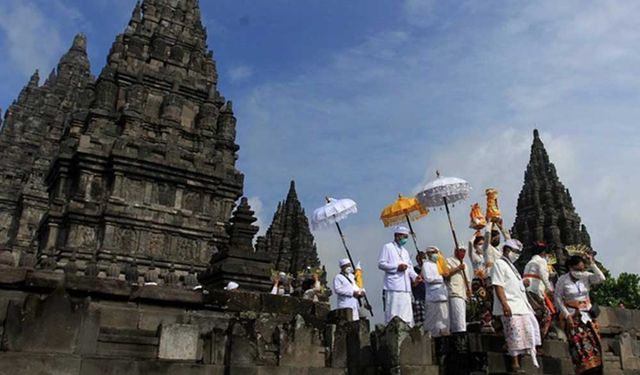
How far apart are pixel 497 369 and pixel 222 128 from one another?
22.2 meters

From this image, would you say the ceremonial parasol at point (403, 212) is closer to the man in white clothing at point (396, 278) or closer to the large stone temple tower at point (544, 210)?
the man in white clothing at point (396, 278)

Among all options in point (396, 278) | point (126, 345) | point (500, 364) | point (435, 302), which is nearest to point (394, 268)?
point (396, 278)

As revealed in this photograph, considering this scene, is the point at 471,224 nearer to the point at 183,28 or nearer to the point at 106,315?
the point at 106,315

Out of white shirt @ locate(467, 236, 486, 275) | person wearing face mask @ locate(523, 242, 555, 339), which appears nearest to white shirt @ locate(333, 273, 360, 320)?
white shirt @ locate(467, 236, 486, 275)

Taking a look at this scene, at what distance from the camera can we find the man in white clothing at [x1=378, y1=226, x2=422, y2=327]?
893cm

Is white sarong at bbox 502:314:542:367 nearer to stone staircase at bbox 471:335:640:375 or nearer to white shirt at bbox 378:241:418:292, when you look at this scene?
stone staircase at bbox 471:335:640:375

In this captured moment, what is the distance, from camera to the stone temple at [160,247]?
6492mm

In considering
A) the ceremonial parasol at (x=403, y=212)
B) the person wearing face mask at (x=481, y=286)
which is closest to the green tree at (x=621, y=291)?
the ceremonial parasol at (x=403, y=212)

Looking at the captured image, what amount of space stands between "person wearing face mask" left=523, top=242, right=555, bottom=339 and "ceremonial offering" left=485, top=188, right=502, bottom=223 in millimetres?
1143

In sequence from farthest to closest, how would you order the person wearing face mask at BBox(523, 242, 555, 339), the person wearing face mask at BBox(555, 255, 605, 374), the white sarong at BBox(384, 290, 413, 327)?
the white sarong at BBox(384, 290, 413, 327), the person wearing face mask at BBox(523, 242, 555, 339), the person wearing face mask at BBox(555, 255, 605, 374)

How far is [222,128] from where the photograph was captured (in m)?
27.0

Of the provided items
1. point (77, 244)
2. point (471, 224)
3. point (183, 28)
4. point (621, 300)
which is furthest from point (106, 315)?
point (621, 300)

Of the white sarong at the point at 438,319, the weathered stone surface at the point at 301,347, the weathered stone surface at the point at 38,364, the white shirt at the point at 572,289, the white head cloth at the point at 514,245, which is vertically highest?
the white head cloth at the point at 514,245

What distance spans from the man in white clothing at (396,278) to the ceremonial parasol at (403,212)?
8.77ft
